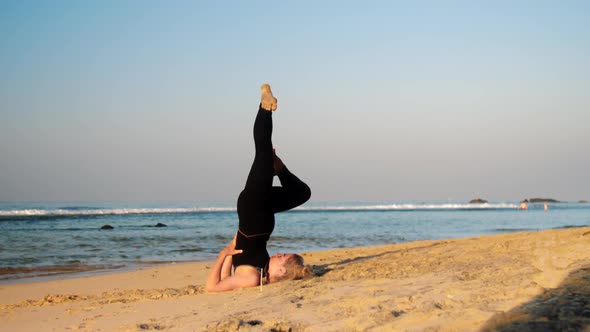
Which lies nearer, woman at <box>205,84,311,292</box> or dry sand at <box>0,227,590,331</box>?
dry sand at <box>0,227,590,331</box>

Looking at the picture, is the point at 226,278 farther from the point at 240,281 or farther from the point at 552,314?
the point at 552,314

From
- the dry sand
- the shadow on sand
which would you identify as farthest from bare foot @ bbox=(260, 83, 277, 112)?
the shadow on sand

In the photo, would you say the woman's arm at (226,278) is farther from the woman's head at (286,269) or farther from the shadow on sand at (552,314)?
the shadow on sand at (552,314)

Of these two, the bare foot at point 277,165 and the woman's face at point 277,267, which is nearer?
the bare foot at point 277,165

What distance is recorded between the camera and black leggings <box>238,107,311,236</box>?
574 cm

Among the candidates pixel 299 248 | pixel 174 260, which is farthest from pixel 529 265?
pixel 299 248

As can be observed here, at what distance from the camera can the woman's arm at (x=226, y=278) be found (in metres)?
6.11

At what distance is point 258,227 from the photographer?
6.19 meters

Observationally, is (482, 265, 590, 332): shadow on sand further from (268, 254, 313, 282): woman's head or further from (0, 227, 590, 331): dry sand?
(268, 254, 313, 282): woman's head

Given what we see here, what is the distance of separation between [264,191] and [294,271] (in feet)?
3.75

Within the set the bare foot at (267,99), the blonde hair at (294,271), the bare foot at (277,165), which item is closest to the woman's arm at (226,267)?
the blonde hair at (294,271)

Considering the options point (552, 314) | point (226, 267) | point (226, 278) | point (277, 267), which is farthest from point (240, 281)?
Result: point (552, 314)

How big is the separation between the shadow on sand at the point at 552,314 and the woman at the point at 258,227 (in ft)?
9.76

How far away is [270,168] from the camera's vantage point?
5.93 metres
